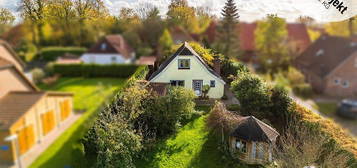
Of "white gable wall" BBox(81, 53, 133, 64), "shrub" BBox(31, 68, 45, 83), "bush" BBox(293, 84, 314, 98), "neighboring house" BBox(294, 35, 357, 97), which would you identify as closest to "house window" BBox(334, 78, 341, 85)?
"neighboring house" BBox(294, 35, 357, 97)

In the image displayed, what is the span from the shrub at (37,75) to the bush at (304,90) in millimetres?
1138

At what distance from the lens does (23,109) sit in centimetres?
95

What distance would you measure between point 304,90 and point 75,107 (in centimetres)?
107

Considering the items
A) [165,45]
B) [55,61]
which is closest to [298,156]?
[165,45]

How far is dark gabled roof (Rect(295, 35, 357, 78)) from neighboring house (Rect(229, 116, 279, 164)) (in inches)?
42.5

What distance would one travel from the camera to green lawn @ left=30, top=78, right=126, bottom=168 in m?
1.09

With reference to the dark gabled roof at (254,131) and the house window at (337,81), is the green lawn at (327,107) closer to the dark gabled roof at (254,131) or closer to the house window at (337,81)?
the house window at (337,81)

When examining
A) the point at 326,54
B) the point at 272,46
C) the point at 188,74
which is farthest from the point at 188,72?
the point at 326,54

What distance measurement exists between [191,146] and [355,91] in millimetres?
1675

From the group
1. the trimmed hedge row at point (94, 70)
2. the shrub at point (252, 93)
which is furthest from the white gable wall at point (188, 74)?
the trimmed hedge row at point (94, 70)

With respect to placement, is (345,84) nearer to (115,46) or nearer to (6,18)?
(115,46)

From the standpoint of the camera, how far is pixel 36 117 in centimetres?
101

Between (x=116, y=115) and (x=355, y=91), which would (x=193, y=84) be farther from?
(x=355, y=91)

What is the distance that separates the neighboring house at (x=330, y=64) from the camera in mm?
1229
